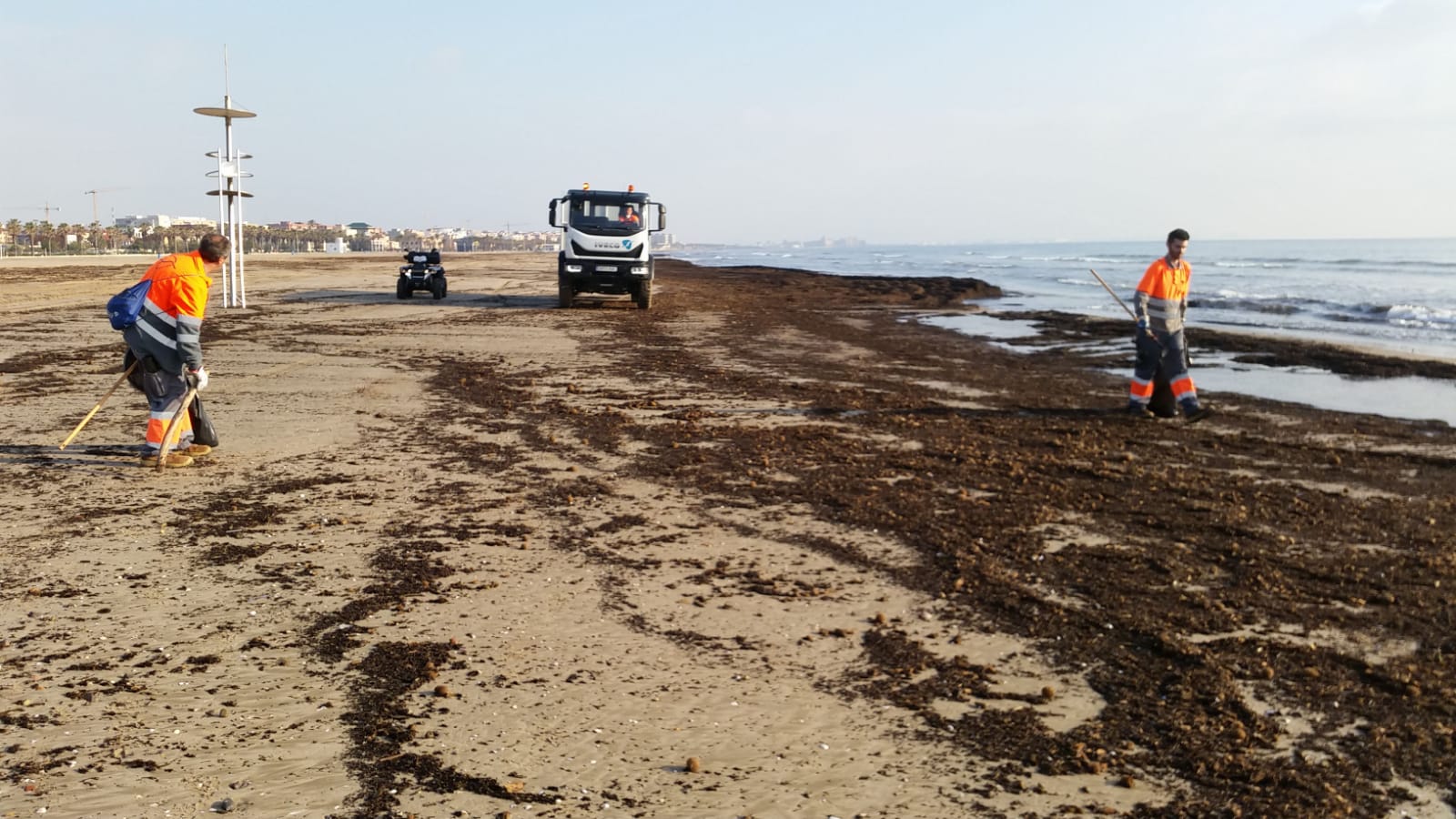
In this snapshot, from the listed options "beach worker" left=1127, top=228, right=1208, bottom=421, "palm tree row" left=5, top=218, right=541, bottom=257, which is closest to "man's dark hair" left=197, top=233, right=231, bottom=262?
"beach worker" left=1127, top=228, right=1208, bottom=421

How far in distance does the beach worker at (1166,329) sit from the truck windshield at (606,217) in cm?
1550

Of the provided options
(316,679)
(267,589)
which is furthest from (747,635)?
(267,589)

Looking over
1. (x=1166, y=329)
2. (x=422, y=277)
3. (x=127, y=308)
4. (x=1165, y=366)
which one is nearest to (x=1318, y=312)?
(x=1165, y=366)

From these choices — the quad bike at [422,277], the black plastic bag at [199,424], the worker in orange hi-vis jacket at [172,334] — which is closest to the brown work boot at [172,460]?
the worker in orange hi-vis jacket at [172,334]

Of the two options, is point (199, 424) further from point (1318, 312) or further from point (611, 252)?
point (1318, 312)

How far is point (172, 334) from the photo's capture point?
7.86m

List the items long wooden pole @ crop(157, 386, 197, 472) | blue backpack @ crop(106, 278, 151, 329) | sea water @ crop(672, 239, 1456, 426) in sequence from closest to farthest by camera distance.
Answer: blue backpack @ crop(106, 278, 151, 329), long wooden pole @ crop(157, 386, 197, 472), sea water @ crop(672, 239, 1456, 426)

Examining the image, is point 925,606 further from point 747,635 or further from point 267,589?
point 267,589

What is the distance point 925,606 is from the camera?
5332mm

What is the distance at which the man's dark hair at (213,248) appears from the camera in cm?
780

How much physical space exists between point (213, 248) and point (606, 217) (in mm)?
17191

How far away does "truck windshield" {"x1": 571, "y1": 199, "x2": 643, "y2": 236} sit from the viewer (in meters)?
24.7

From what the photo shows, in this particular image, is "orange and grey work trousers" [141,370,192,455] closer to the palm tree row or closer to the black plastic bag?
the black plastic bag

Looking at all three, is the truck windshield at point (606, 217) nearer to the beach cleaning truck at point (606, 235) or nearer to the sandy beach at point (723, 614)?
the beach cleaning truck at point (606, 235)
